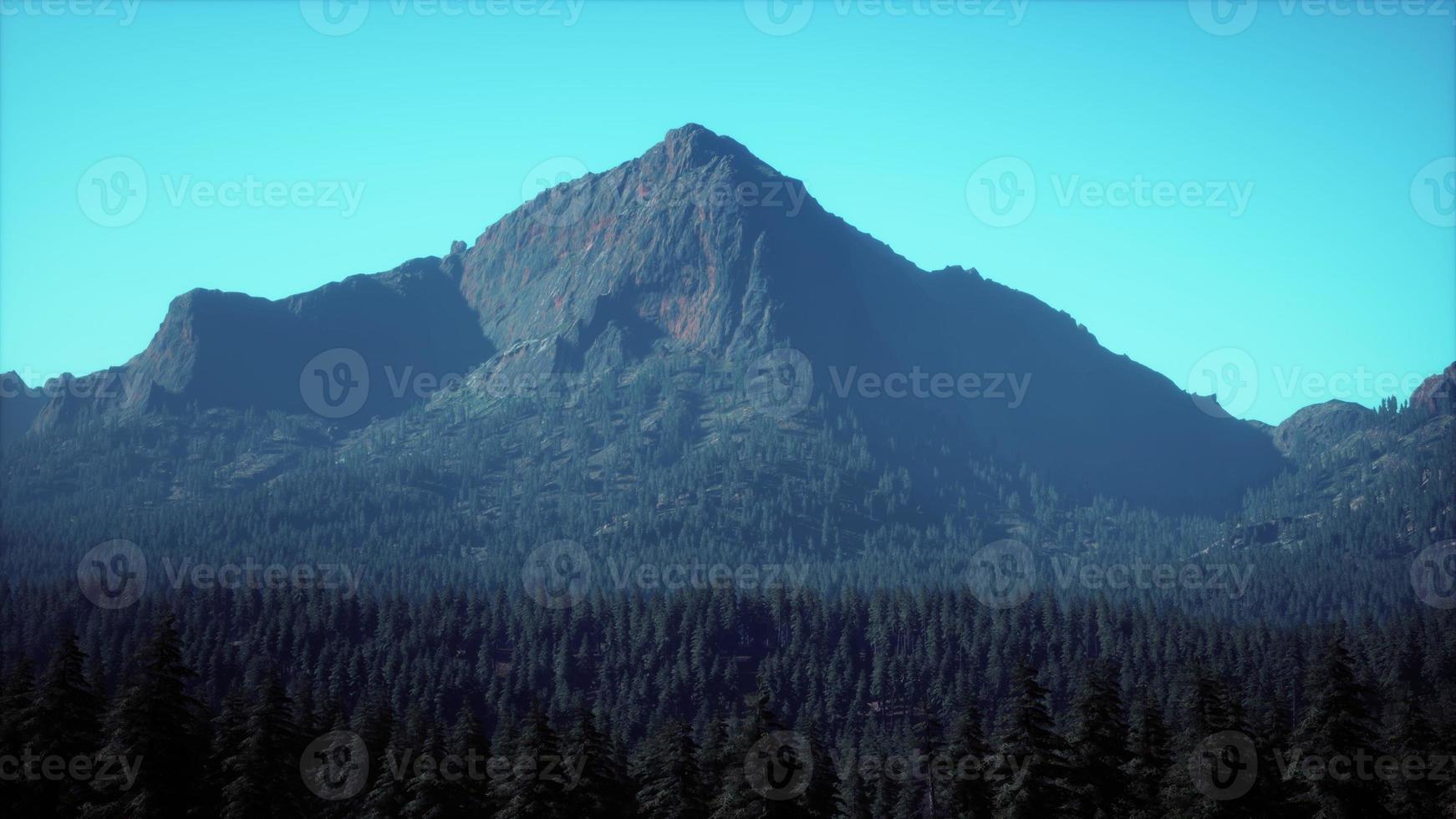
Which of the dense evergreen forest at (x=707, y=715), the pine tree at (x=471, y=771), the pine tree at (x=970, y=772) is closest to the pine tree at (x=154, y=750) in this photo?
the dense evergreen forest at (x=707, y=715)

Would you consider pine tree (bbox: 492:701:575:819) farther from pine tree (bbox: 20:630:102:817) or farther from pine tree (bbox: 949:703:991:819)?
pine tree (bbox: 949:703:991:819)

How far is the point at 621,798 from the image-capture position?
62188mm

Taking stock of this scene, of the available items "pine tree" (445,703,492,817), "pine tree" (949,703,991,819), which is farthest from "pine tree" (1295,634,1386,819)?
"pine tree" (445,703,492,817)

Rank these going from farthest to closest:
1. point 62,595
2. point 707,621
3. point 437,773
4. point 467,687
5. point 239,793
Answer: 1. point 62,595
2. point 707,621
3. point 467,687
4. point 437,773
5. point 239,793

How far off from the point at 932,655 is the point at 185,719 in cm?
11505

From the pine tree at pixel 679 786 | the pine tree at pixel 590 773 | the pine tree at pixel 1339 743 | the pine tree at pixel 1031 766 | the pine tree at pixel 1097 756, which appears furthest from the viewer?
the pine tree at pixel 679 786

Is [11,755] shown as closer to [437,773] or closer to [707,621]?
[437,773]

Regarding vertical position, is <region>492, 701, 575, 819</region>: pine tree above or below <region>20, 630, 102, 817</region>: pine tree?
below

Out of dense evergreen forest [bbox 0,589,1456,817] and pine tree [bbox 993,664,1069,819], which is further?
dense evergreen forest [bbox 0,589,1456,817]

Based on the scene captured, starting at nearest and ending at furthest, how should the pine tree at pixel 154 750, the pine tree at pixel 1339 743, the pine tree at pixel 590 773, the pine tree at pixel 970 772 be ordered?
the pine tree at pixel 154 750
the pine tree at pixel 590 773
the pine tree at pixel 1339 743
the pine tree at pixel 970 772

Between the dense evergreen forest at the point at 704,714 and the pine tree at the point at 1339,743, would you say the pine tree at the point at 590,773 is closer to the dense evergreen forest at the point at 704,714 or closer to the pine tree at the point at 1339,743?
the dense evergreen forest at the point at 704,714

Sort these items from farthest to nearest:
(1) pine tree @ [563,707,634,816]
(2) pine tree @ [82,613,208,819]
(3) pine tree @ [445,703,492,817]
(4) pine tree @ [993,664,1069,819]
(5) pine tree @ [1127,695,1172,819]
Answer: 1. (5) pine tree @ [1127,695,1172,819]
2. (3) pine tree @ [445,703,492,817]
3. (1) pine tree @ [563,707,634,816]
4. (4) pine tree @ [993,664,1069,819]
5. (2) pine tree @ [82,613,208,819]

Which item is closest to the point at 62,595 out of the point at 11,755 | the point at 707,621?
the point at 707,621

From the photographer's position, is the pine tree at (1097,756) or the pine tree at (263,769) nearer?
the pine tree at (263,769)
